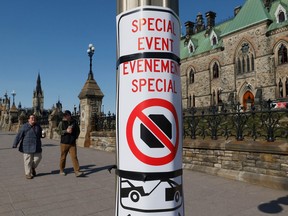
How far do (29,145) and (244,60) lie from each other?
31565 millimetres

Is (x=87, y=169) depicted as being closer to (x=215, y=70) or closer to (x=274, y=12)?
(x=274, y=12)

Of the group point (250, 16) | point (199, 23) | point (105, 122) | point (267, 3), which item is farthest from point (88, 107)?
point (199, 23)

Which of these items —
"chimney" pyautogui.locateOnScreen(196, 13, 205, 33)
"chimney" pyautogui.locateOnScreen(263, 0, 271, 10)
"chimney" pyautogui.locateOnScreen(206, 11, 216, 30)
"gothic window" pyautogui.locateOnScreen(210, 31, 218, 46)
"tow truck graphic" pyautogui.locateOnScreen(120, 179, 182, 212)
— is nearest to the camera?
"tow truck graphic" pyautogui.locateOnScreen(120, 179, 182, 212)

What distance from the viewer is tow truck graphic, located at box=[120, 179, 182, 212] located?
168 centimetres

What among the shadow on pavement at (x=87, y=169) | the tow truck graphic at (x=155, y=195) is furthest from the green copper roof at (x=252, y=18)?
the tow truck graphic at (x=155, y=195)

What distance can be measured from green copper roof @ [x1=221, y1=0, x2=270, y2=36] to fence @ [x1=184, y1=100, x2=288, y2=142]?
28.3m

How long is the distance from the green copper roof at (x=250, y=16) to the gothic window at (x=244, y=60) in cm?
273

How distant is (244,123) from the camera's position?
7.00 metres

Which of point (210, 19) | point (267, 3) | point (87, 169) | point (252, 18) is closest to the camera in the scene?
point (87, 169)

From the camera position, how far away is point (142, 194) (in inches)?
66.4

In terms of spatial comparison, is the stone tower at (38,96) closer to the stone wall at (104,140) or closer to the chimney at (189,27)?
the chimney at (189,27)

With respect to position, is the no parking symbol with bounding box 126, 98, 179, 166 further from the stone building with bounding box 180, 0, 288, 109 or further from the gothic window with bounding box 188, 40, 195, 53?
the gothic window with bounding box 188, 40, 195, 53

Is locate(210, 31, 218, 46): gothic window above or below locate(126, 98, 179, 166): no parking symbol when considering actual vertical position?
above

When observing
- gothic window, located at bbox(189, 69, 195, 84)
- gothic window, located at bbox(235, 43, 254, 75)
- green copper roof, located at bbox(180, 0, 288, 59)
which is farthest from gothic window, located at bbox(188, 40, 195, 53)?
gothic window, located at bbox(235, 43, 254, 75)
